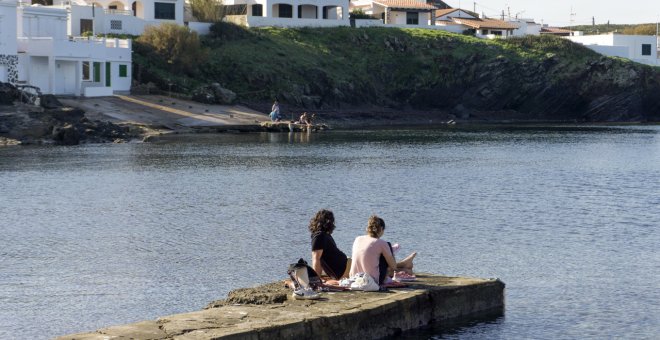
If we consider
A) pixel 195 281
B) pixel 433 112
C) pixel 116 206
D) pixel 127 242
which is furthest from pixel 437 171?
pixel 433 112

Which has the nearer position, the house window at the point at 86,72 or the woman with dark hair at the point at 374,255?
the woman with dark hair at the point at 374,255

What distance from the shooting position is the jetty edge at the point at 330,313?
19.0m

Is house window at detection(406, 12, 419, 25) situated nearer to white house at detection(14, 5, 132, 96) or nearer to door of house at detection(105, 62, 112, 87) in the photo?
white house at detection(14, 5, 132, 96)

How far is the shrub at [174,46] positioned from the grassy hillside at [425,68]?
2.39 m

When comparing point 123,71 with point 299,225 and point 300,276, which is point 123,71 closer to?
point 299,225

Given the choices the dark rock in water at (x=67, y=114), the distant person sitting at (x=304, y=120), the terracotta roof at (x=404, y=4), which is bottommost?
the distant person sitting at (x=304, y=120)

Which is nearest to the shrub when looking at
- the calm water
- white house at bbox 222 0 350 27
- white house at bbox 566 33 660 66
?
white house at bbox 222 0 350 27

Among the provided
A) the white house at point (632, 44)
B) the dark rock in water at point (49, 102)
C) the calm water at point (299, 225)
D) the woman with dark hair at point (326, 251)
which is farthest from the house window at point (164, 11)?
the woman with dark hair at point (326, 251)

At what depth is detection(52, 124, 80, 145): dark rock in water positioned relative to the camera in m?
70.2

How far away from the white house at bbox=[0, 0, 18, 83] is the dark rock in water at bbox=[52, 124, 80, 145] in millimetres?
10451

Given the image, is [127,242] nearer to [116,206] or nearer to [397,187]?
[116,206]

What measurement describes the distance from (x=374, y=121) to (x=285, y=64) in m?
9.69

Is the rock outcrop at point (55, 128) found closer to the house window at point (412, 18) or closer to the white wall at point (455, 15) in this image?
the house window at point (412, 18)

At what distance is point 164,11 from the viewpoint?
360 ft
